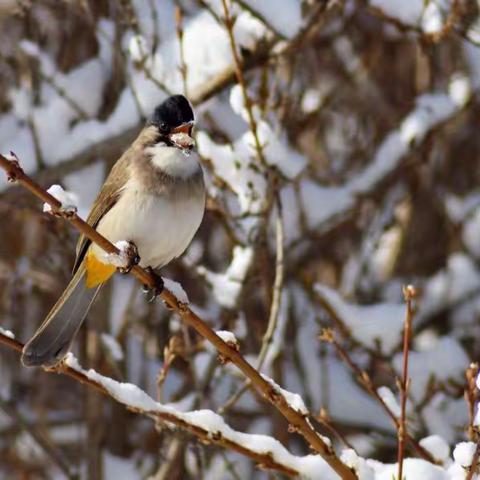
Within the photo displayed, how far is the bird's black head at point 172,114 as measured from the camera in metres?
3.29

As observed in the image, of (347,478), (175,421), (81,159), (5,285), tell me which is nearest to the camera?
(347,478)

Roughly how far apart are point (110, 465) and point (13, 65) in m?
2.04

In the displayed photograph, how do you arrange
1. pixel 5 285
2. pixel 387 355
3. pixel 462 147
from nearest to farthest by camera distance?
1. pixel 387 355
2. pixel 5 285
3. pixel 462 147

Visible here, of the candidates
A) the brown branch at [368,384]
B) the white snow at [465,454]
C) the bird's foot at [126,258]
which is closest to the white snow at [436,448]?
the brown branch at [368,384]

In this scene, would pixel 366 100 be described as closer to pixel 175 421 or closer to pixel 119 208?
pixel 119 208

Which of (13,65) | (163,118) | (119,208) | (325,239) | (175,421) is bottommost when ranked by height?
(175,421)

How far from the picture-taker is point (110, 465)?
17.2 ft

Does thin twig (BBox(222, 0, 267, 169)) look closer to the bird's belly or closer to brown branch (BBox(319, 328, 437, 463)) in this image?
the bird's belly

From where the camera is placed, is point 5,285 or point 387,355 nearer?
point 387,355

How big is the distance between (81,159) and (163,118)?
1.33m

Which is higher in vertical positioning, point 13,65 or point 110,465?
point 13,65

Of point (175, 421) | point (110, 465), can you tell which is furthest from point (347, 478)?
point (110, 465)

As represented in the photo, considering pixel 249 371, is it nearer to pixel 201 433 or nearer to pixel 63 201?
pixel 201 433

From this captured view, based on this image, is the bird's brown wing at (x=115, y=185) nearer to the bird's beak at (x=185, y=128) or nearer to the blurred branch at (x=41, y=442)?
the bird's beak at (x=185, y=128)
